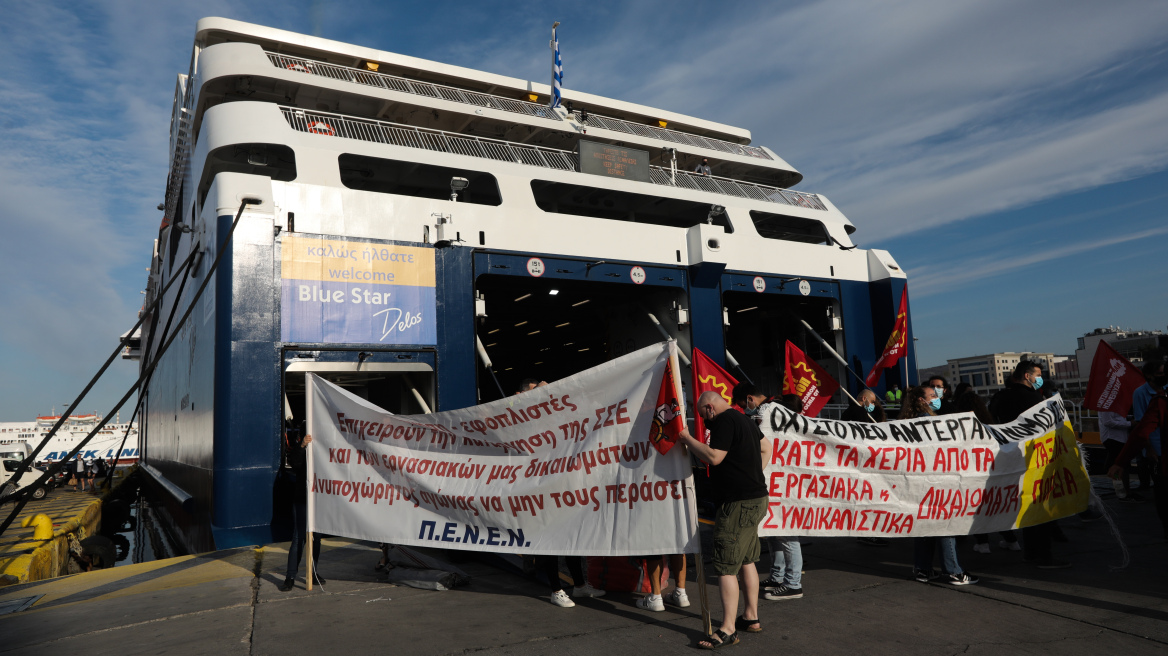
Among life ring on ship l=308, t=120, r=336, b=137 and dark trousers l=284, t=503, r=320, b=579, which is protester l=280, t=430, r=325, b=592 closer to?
dark trousers l=284, t=503, r=320, b=579

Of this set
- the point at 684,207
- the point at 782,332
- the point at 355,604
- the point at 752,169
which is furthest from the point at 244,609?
the point at 752,169

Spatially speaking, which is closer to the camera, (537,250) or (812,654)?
(812,654)

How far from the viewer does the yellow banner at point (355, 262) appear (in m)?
10.3

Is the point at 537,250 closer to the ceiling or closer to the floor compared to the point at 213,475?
closer to the ceiling

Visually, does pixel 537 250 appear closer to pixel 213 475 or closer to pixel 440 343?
pixel 440 343

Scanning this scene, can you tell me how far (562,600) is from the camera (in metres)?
5.35

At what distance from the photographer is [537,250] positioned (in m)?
12.7

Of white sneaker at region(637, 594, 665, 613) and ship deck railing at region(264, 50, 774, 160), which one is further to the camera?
ship deck railing at region(264, 50, 774, 160)

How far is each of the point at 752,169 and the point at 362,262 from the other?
40.2 ft

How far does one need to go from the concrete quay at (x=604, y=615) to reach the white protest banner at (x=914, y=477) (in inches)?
19.9

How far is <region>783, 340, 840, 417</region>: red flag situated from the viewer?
10.5 metres

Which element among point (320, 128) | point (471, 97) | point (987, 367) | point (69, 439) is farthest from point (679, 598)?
point (987, 367)

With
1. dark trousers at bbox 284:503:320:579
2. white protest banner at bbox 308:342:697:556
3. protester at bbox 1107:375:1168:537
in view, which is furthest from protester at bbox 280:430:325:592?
protester at bbox 1107:375:1168:537

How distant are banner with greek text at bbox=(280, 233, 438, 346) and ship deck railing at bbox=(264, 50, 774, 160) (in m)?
5.21
